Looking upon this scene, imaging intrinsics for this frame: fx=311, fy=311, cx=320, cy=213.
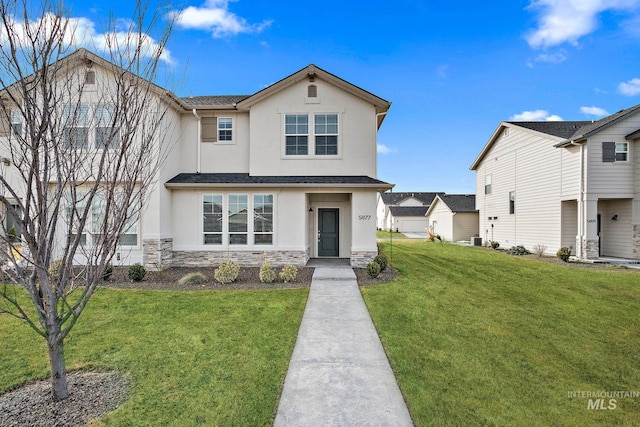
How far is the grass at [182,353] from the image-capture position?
3.69 meters

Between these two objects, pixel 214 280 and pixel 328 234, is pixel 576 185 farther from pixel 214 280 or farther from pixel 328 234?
pixel 214 280

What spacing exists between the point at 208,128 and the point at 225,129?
28.2 inches

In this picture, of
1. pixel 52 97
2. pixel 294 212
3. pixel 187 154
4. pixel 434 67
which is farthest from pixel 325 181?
pixel 434 67

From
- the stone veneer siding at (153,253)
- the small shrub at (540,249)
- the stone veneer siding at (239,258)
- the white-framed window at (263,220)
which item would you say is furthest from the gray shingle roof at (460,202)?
the stone veneer siding at (153,253)

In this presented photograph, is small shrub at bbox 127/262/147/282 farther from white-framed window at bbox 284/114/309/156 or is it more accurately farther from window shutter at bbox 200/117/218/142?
white-framed window at bbox 284/114/309/156

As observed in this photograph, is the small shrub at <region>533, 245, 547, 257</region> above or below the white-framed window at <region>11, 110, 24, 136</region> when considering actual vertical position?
below

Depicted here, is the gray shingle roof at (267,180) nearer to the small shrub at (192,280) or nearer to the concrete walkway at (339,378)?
the small shrub at (192,280)

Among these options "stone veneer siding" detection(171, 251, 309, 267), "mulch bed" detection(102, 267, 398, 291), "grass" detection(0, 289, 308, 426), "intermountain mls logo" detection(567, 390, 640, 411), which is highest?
"stone veneer siding" detection(171, 251, 309, 267)

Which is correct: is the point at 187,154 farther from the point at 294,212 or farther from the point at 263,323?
the point at 263,323

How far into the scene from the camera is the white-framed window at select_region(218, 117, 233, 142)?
43.2 feet

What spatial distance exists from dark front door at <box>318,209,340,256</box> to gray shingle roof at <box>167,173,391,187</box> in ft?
8.57

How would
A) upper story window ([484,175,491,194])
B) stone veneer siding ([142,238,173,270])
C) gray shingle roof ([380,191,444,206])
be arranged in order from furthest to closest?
gray shingle roof ([380,191,444,206]), upper story window ([484,175,491,194]), stone veneer siding ([142,238,173,270])

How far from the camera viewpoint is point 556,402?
3.85 meters

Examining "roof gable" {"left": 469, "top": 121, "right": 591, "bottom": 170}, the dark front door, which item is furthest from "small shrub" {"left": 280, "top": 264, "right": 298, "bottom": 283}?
"roof gable" {"left": 469, "top": 121, "right": 591, "bottom": 170}
